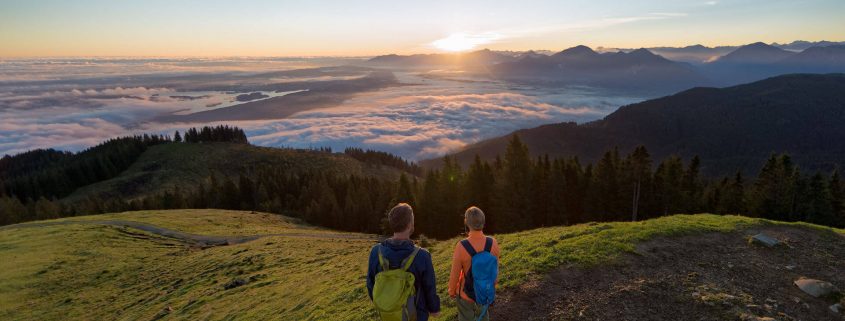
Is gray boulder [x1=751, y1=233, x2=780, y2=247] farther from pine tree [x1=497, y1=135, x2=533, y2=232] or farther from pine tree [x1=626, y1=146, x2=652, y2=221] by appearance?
pine tree [x1=497, y1=135, x2=533, y2=232]

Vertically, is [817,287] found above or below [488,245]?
below

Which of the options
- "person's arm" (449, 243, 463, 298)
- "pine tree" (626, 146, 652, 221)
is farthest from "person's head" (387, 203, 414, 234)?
"pine tree" (626, 146, 652, 221)

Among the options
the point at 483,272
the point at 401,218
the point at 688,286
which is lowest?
the point at 688,286

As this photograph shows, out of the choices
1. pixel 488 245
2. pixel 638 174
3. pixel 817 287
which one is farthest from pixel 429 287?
pixel 638 174

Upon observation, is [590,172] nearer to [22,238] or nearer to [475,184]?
[475,184]

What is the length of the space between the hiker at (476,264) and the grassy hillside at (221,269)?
379 centimetres

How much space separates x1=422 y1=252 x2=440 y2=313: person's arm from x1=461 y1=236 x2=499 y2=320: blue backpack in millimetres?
975

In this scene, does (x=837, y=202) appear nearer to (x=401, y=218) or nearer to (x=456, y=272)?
(x=456, y=272)

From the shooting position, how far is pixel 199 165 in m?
143

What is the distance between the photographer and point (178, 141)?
17562 centimetres

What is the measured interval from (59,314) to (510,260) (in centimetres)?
2863

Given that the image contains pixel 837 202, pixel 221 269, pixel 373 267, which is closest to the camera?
pixel 373 267

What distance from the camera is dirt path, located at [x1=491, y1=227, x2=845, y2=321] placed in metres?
12.2

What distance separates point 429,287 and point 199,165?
156475mm
